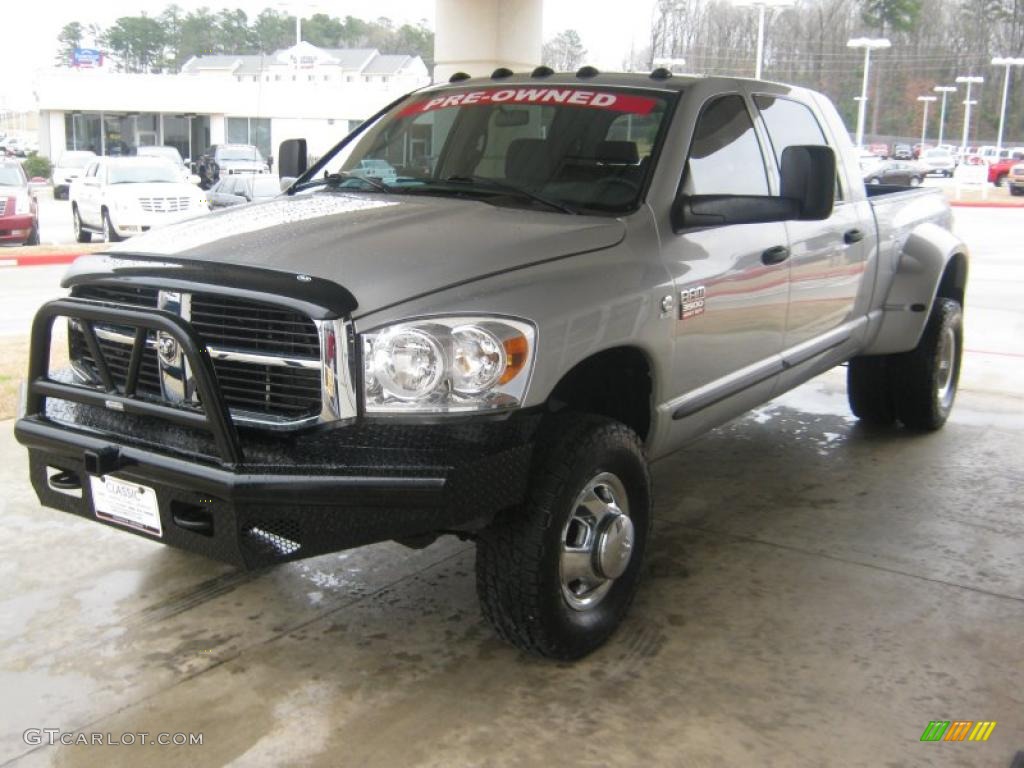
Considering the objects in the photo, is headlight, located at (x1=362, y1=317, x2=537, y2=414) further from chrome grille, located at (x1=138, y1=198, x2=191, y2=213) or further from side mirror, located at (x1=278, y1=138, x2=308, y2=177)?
chrome grille, located at (x1=138, y1=198, x2=191, y2=213)

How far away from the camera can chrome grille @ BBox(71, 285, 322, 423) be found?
299 centimetres

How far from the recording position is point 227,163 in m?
36.2

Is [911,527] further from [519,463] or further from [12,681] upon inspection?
[12,681]

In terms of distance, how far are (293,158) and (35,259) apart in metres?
11.5

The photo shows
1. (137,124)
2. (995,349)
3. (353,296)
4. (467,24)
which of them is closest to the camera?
(353,296)

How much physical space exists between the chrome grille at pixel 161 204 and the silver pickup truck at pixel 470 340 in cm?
1520

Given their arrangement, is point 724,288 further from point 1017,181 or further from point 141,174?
point 1017,181

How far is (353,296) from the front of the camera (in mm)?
2945

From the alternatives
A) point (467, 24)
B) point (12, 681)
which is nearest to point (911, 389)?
point (12, 681)

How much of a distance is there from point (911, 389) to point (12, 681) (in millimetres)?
4953

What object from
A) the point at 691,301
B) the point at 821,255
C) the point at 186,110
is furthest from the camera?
the point at 186,110

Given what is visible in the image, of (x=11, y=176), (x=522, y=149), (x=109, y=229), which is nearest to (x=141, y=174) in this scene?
(x=109, y=229)

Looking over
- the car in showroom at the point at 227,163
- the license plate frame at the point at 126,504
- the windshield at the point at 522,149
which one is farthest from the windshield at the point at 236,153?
the license plate frame at the point at 126,504

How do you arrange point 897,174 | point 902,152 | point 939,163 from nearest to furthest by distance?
point 897,174 < point 939,163 < point 902,152
